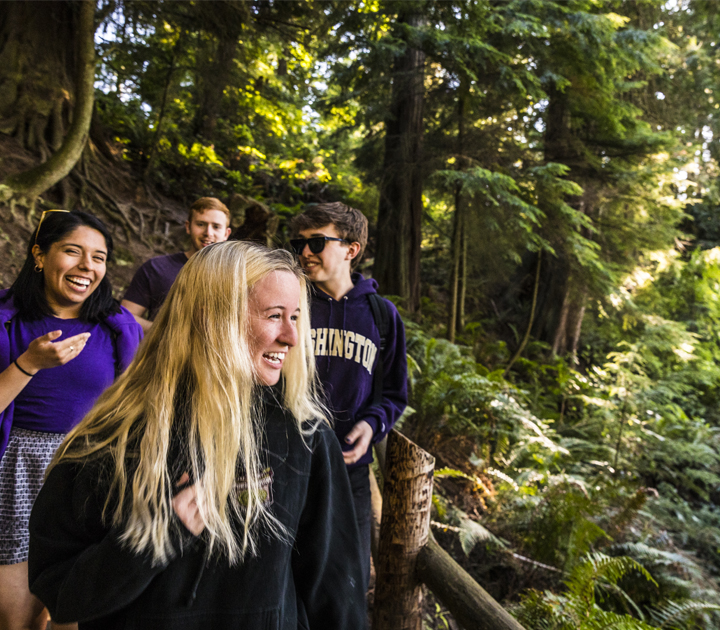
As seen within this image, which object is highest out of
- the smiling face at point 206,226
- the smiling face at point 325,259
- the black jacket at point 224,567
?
the smiling face at point 206,226

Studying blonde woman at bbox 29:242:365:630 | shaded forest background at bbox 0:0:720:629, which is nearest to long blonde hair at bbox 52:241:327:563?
blonde woman at bbox 29:242:365:630

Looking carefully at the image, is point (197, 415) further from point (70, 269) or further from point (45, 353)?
point (70, 269)

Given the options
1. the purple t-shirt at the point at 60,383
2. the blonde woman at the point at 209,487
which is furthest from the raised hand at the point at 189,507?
the purple t-shirt at the point at 60,383

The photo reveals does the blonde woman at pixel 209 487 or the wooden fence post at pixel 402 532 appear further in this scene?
the wooden fence post at pixel 402 532

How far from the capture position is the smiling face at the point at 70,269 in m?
2.19

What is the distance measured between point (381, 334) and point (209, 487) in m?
1.43

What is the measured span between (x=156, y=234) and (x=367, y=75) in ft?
16.4

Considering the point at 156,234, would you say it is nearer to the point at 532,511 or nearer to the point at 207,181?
the point at 207,181

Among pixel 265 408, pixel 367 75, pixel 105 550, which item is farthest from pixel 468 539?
pixel 367 75

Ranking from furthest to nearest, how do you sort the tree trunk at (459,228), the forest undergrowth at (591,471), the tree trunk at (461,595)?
the tree trunk at (459,228) → the forest undergrowth at (591,471) → the tree trunk at (461,595)

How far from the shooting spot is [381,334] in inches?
95.7

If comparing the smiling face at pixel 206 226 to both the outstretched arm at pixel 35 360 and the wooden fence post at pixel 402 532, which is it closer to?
the outstretched arm at pixel 35 360

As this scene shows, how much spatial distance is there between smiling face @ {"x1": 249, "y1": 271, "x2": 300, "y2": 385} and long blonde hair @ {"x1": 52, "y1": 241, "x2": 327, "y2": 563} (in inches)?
1.2

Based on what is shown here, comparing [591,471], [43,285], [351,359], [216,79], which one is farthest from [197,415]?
[216,79]
